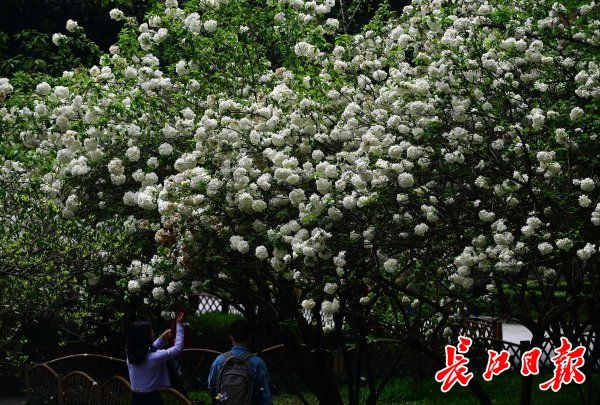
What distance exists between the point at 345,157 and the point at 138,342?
79.8 inches

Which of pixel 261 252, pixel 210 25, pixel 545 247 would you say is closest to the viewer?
pixel 545 247

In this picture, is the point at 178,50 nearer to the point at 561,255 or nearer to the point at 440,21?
the point at 440,21

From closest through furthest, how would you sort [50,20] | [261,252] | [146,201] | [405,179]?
1. [405,179]
2. [261,252]
3. [146,201]
4. [50,20]

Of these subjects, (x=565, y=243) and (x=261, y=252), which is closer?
(x=565, y=243)

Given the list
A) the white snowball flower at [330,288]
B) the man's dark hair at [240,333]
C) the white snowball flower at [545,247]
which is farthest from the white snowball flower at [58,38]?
the white snowball flower at [545,247]

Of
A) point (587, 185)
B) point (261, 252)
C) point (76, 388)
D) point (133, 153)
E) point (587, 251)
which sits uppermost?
point (133, 153)

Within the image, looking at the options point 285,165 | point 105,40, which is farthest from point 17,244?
point 105,40

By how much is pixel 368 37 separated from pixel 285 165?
7.68 feet

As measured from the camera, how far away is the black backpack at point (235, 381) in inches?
252

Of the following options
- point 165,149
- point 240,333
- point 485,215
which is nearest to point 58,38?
point 165,149

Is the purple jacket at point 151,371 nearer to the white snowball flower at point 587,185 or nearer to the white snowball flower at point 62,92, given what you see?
the white snowball flower at point 62,92

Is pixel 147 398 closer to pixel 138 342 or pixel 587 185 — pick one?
pixel 138 342

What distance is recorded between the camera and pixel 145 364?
293 inches

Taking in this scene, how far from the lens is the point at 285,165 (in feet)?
24.0
